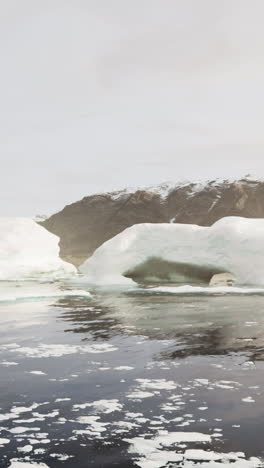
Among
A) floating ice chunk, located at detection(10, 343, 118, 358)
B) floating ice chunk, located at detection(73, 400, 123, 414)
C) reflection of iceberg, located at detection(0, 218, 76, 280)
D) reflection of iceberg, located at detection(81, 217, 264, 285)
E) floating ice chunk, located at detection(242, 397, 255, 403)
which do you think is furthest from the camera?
reflection of iceberg, located at detection(0, 218, 76, 280)

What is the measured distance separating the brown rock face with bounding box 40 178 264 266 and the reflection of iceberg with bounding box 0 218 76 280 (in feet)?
361

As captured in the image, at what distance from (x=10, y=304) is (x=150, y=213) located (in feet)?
504

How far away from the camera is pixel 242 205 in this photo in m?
157

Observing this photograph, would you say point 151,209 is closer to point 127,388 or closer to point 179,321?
point 179,321

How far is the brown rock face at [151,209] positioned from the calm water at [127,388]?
5334 inches

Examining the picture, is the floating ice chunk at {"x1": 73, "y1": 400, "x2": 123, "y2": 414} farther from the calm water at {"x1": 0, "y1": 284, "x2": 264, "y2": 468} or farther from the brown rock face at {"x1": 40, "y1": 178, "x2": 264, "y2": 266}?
the brown rock face at {"x1": 40, "y1": 178, "x2": 264, "y2": 266}

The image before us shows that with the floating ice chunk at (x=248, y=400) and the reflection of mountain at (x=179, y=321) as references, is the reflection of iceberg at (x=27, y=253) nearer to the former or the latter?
the reflection of mountain at (x=179, y=321)

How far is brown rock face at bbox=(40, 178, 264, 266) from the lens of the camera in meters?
157

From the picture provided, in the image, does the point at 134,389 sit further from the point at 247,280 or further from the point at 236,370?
the point at 247,280

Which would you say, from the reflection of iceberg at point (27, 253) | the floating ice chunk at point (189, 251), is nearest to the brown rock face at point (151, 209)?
the reflection of iceberg at point (27, 253)

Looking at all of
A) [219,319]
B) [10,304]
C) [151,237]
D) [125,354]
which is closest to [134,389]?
[125,354]

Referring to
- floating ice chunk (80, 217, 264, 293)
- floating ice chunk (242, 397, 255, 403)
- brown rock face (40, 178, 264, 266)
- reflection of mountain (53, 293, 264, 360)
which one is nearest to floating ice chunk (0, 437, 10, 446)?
floating ice chunk (242, 397, 255, 403)

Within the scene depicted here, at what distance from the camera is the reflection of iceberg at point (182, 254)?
25.8 meters

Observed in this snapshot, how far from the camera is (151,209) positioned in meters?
174
